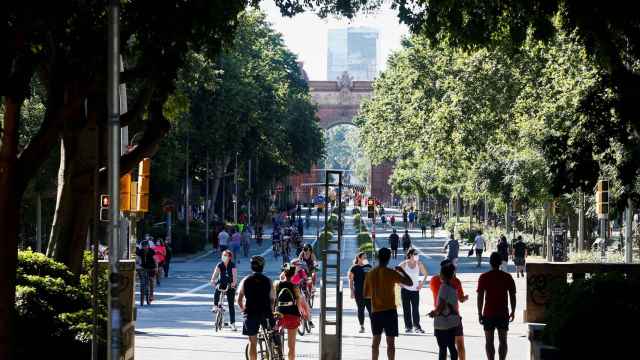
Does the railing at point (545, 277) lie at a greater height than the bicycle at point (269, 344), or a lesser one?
greater

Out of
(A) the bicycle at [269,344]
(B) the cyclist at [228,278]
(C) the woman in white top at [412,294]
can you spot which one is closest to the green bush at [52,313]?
(A) the bicycle at [269,344]

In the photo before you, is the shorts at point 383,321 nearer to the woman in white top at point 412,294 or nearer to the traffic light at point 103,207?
the traffic light at point 103,207

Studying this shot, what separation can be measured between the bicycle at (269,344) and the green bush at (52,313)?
7.26ft

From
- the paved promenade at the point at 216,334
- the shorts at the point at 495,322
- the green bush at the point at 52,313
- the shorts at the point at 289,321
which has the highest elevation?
the green bush at the point at 52,313

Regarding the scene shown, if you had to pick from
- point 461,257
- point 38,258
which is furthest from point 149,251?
point 461,257

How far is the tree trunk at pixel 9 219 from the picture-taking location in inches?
581

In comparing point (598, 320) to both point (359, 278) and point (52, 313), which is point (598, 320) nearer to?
point (52, 313)

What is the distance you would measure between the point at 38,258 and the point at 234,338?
8.36 meters

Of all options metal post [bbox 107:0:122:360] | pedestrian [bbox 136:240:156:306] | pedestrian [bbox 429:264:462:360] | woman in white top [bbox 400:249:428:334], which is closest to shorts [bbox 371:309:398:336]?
pedestrian [bbox 429:264:462:360]

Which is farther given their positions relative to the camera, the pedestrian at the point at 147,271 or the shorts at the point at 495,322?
the pedestrian at the point at 147,271

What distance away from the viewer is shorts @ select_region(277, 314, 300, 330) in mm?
19375

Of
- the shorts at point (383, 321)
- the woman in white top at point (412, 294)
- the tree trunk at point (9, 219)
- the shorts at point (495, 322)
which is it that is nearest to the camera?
the tree trunk at point (9, 219)

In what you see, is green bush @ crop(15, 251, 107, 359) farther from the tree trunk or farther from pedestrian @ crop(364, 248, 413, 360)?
pedestrian @ crop(364, 248, 413, 360)

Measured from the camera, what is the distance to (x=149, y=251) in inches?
1400
